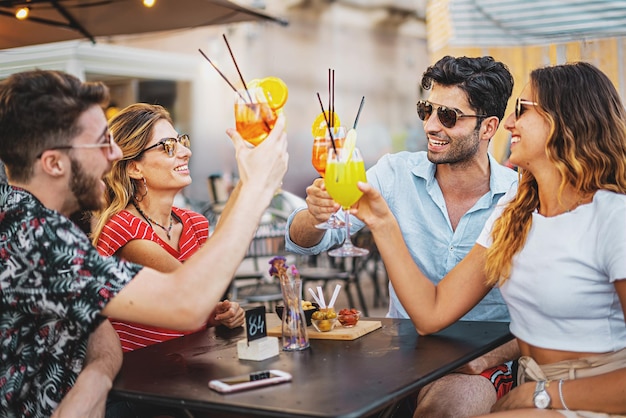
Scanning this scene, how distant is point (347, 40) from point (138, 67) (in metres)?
2.67

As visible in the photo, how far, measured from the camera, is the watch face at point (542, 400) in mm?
2281

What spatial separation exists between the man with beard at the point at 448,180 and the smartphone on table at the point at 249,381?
44.2 inches

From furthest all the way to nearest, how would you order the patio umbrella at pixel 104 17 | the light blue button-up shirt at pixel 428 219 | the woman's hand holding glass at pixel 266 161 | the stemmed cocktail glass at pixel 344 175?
the patio umbrella at pixel 104 17
the light blue button-up shirt at pixel 428 219
the stemmed cocktail glass at pixel 344 175
the woman's hand holding glass at pixel 266 161

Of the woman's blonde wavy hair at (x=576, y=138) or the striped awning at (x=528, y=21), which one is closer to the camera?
the woman's blonde wavy hair at (x=576, y=138)

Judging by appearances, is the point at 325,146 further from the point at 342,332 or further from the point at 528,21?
the point at 528,21

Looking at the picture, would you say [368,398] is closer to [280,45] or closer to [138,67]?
[138,67]

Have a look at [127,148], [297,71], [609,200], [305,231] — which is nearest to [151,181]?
[127,148]

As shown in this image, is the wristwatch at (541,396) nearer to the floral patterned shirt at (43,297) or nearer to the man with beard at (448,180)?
the man with beard at (448,180)

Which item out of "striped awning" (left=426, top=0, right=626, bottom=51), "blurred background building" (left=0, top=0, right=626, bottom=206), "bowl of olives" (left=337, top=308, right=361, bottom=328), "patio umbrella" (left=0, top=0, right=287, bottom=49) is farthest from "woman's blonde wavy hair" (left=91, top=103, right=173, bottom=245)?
"blurred background building" (left=0, top=0, right=626, bottom=206)

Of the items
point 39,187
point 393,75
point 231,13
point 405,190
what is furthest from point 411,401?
point 393,75

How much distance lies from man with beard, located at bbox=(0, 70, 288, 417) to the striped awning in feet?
7.79

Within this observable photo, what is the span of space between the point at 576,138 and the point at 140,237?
1.59 meters

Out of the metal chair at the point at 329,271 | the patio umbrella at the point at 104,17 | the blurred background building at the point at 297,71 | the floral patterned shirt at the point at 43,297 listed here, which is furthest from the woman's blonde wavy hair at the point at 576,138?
the blurred background building at the point at 297,71

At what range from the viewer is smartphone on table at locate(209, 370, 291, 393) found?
2.02 m
